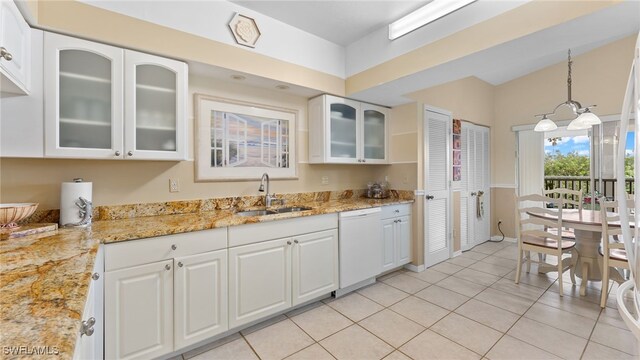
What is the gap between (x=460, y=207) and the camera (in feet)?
13.7

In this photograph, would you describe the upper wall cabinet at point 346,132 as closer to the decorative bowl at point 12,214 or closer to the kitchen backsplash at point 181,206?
the kitchen backsplash at point 181,206

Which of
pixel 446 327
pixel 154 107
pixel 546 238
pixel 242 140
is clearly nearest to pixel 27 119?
pixel 154 107

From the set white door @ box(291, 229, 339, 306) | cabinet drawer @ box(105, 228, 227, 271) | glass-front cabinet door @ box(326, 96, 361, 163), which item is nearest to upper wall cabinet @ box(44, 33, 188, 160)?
cabinet drawer @ box(105, 228, 227, 271)

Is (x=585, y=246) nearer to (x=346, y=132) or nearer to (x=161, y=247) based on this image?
(x=346, y=132)

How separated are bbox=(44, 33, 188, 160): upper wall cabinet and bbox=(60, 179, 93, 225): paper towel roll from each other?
0.21 meters

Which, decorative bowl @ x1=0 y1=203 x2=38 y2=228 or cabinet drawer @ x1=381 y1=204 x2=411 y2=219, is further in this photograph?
cabinet drawer @ x1=381 y1=204 x2=411 y2=219

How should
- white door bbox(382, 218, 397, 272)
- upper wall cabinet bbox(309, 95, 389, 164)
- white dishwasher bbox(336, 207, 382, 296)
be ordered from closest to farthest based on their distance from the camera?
white dishwasher bbox(336, 207, 382, 296) < upper wall cabinet bbox(309, 95, 389, 164) < white door bbox(382, 218, 397, 272)

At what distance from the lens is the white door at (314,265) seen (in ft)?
7.74

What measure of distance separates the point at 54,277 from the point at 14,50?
1277 millimetres

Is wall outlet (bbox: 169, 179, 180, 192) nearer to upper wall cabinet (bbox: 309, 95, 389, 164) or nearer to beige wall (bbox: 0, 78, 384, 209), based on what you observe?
beige wall (bbox: 0, 78, 384, 209)

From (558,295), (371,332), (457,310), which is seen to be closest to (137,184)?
(371,332)

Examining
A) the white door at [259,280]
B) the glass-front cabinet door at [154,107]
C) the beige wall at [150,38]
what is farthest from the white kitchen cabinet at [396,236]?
the glass-front cabinet door at [154,107]

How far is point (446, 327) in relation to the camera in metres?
2.21

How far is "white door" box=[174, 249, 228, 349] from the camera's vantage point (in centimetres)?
179
